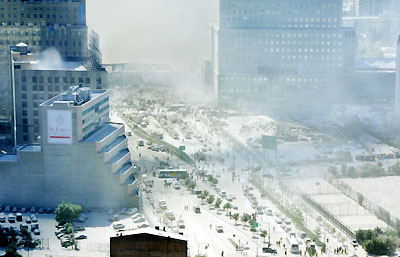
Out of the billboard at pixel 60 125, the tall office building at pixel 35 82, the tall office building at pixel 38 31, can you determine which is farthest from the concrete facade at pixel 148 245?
the tall office building at pixel 38 31

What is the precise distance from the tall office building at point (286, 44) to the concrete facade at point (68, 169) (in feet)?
255

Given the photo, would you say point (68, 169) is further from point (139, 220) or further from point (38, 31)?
point (38, 31)

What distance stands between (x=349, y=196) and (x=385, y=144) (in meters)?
32.2

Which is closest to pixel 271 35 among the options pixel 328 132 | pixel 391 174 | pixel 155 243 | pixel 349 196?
pixel 328 132

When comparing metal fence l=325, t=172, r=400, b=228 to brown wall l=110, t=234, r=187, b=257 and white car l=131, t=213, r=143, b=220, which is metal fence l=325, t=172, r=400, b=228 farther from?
brown wall l=110, t=234, r=187, b=257

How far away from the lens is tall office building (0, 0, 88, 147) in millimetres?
125188

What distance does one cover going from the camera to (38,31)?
12812 cm

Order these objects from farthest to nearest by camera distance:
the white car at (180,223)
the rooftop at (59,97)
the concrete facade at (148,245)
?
the rooftop at (59,97) < the white car at (180,223) < the concrete facade at (148,245)

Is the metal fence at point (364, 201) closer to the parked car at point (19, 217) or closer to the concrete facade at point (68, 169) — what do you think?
the concrete facade at point (68, 169)

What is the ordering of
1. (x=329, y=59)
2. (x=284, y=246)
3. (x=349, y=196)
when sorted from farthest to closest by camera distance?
(x=329, y=59) < (x=349, y=196) < (x=284, y=246)

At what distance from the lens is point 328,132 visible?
14112 centimetres

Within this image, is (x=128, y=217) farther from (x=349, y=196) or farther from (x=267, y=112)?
(x=267, y=112)

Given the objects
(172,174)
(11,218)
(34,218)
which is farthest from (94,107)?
(172,174)

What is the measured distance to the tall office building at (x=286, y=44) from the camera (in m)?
174
